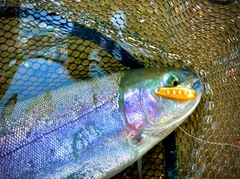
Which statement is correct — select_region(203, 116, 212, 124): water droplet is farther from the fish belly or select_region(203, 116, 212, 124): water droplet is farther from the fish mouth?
→ the fish belly

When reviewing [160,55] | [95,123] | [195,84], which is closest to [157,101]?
[195,84]

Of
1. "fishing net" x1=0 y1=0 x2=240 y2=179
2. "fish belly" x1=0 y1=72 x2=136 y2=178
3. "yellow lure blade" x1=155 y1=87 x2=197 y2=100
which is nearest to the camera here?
"fish belly" x1=0 y1=72 x2=136 y2=178

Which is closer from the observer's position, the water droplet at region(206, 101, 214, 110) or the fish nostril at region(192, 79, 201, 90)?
the fish nostril at region(192, 79, 201, 90)

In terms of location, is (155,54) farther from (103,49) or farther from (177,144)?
(177,144)

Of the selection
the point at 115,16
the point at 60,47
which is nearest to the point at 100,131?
the point at 60,47

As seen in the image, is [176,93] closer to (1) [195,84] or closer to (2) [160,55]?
(1) [195,84]

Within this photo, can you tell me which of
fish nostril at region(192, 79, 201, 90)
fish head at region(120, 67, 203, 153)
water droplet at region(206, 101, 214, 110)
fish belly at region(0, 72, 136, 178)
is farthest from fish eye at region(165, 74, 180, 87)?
water droplet at region(206, 101, 214, 110)

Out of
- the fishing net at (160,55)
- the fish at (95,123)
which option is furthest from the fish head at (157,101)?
the fishing net at (160,55)
